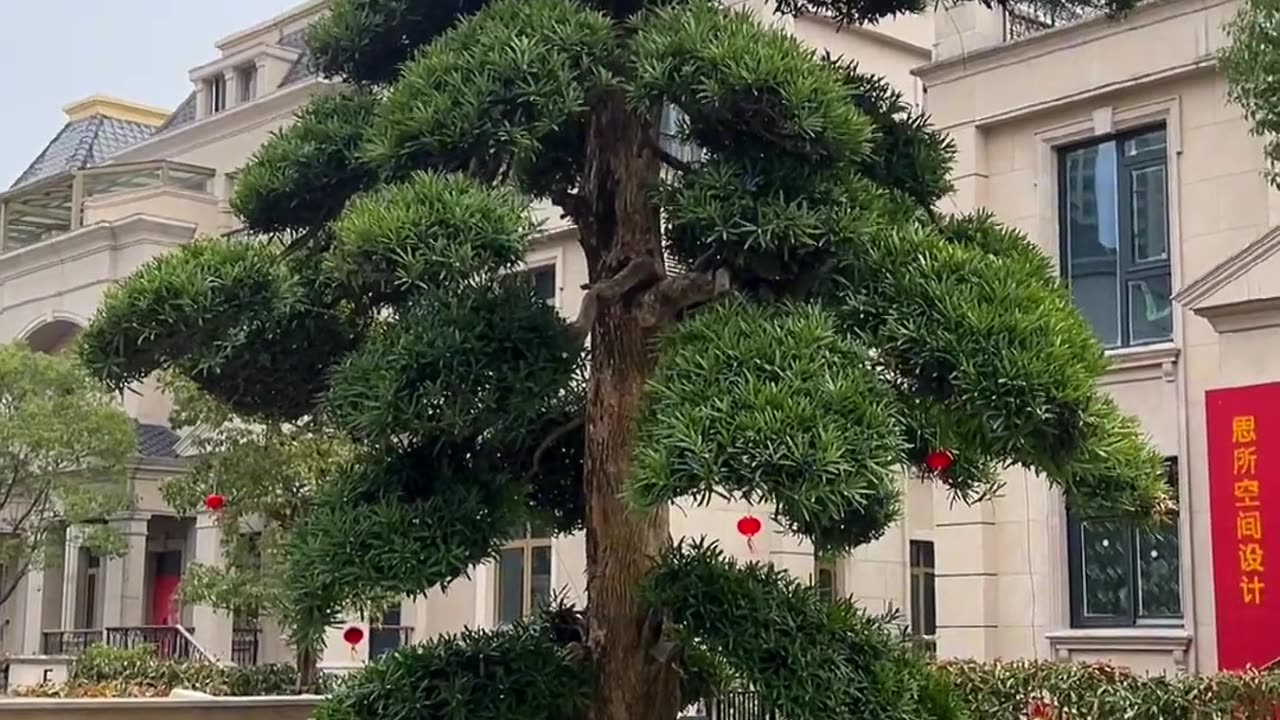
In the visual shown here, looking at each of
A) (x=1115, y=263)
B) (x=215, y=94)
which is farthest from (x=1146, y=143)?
(x=215, y=94)

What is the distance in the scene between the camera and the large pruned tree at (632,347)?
3.48 m

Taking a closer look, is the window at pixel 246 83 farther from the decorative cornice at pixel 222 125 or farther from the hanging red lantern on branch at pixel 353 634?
the hanging red lantern on branch at pixel 353 634

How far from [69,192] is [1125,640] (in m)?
16.9

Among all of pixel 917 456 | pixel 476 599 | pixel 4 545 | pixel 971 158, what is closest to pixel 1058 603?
pixel 971 158

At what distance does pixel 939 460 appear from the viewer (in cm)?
375

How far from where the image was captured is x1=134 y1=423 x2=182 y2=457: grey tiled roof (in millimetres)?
21172

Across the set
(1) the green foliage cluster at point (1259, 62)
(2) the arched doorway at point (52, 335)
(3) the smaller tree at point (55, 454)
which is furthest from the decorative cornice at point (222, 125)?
(1) the green foliage cluster at point (1259, 62)

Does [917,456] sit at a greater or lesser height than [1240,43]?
lesser

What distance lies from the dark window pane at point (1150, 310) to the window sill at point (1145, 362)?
5.5 inches

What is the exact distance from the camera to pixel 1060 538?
12453 millimetres

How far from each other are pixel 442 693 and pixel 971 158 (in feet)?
32.2

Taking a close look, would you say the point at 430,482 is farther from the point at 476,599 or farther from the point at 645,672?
the point at 476,599

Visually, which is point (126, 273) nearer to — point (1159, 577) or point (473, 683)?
point (1159, 577)

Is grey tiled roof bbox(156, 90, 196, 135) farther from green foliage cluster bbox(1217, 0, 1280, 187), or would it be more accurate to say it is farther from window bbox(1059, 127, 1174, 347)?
green foliage cluster bbox(1217, 0, 1280, 187)
